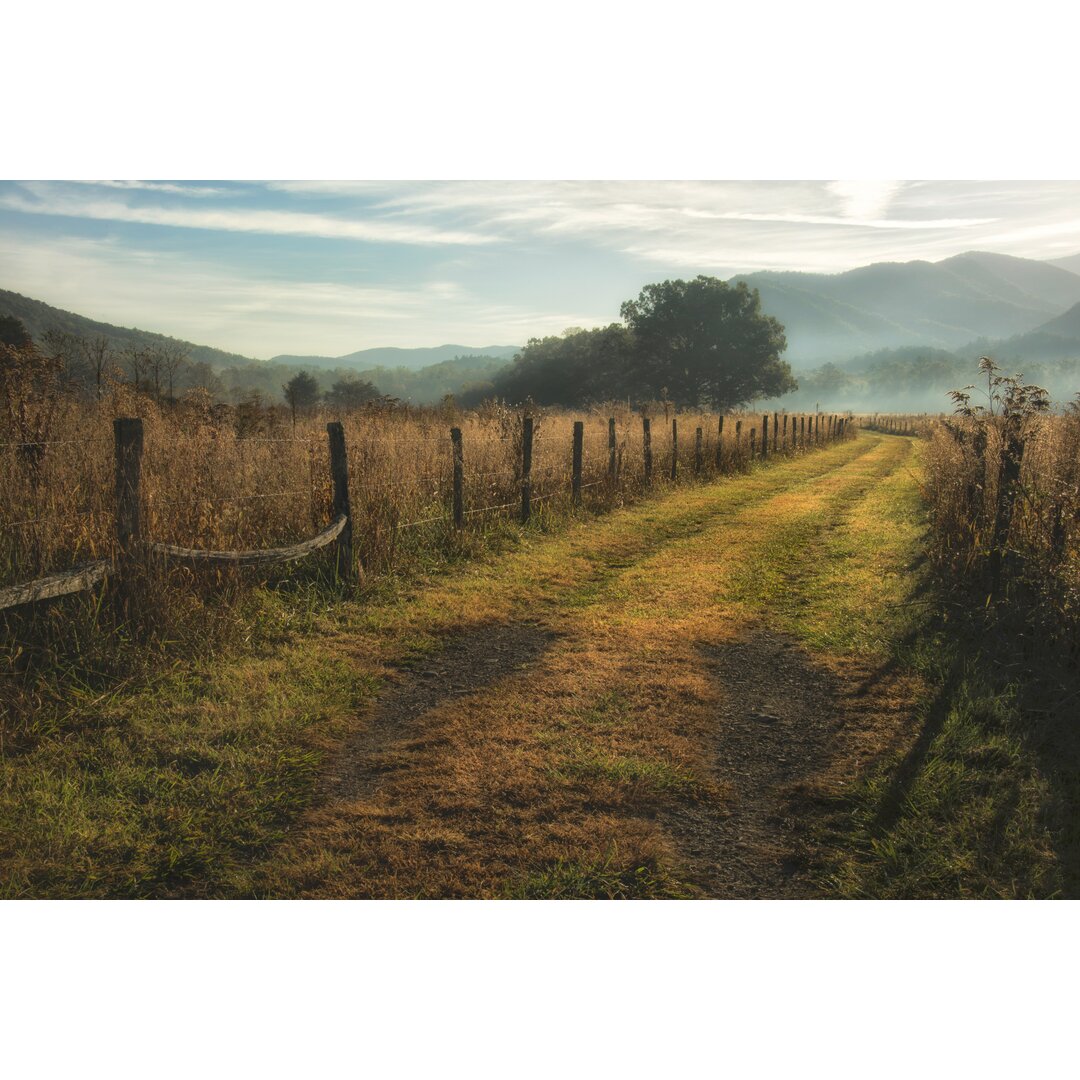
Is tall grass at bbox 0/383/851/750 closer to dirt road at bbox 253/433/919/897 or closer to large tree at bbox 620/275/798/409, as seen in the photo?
dirt road at bbox 253/433/919/897

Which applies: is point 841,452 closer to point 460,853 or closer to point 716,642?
point 716,642

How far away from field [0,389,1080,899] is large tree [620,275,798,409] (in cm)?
4497

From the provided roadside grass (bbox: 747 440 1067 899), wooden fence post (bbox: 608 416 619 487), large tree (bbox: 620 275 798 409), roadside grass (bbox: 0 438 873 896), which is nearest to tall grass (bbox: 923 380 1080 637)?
roadside grass (bbox: 747 440 1067 899)

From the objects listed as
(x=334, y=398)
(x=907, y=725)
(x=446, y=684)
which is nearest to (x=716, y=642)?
(x=907, y=725)

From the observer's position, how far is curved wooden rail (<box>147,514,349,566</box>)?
566 centimetres

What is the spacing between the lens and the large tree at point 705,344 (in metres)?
52.4

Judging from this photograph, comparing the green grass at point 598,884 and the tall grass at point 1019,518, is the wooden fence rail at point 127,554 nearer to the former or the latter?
the green grass at point 598,884

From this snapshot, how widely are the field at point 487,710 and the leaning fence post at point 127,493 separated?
0.45ft

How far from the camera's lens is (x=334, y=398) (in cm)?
2527

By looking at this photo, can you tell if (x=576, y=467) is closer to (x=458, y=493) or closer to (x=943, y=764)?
(x=458, y=493)

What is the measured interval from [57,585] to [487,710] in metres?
2.96

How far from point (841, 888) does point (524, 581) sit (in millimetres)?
5690

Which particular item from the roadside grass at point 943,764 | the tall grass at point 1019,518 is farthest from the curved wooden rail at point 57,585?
the tall grass at point 1019,518

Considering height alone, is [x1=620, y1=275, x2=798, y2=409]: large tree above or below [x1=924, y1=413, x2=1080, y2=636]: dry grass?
above
